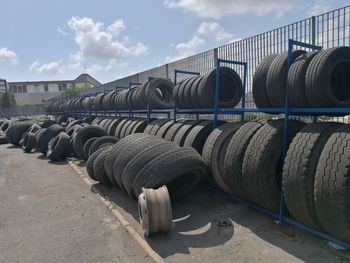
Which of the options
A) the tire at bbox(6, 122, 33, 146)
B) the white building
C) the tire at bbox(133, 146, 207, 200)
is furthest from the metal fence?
the white building

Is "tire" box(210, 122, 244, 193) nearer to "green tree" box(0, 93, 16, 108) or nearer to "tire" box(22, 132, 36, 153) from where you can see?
"tire" box(22, 132, 36, 153)

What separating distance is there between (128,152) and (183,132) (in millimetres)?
1830

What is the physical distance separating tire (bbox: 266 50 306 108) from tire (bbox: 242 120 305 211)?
14.8 inches

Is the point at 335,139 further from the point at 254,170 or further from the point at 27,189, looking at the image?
the point at 27,189

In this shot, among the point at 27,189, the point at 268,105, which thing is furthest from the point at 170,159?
the point at 27,189

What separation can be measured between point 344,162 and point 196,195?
3.34 metres

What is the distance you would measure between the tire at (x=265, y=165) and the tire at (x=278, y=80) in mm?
377

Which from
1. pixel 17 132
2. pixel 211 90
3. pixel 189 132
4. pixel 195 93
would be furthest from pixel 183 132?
pixel 17 132

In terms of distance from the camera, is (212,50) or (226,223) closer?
(226,223)

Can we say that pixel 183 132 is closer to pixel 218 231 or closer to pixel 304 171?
pixel 218 231

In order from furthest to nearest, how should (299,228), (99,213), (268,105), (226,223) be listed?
1. (99,213)
2. (268,105)
3. (226,223)
4. (299,228)

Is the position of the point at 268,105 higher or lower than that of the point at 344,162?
higher

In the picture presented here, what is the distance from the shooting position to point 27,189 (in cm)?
756

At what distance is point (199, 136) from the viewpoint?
6852 millimetres
